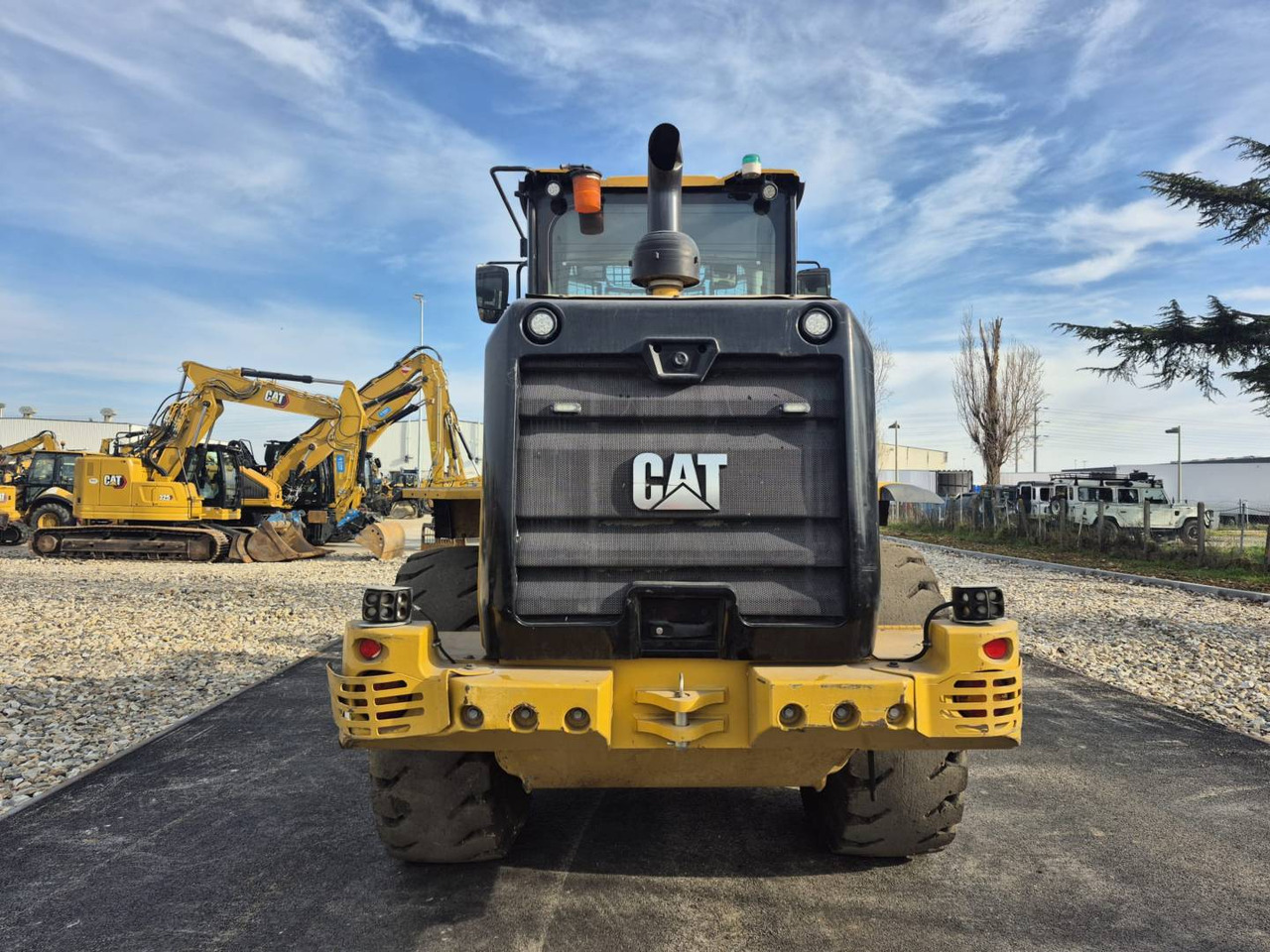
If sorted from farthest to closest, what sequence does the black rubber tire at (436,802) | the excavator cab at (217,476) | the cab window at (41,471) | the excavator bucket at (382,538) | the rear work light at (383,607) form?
the cab window at (41,471)
the excavator cab at (217,476)
the excavator bucket at (382,538)
the black rubber tire at (436,802)
the rear work light at (383,607)

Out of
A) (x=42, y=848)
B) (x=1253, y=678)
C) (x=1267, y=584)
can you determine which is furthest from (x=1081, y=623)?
(x=42, y=848)

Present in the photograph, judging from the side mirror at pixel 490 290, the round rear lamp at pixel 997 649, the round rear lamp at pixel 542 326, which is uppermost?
the side mirror at pixel 490 290

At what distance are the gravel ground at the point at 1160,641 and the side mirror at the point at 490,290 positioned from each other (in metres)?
5.23

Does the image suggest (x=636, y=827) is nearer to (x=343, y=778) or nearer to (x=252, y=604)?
(x=343, y=778)

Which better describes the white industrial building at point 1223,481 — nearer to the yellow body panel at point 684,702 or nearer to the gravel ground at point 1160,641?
the gravel ground at point 1160,641

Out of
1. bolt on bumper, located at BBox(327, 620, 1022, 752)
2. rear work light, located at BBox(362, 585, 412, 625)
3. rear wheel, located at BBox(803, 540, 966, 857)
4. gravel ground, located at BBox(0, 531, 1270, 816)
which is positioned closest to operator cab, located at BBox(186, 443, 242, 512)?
gravel ground, located at BBox(0, 531, 1270, 816)

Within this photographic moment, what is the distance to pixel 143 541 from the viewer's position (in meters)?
16.9

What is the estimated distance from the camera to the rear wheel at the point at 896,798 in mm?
3277

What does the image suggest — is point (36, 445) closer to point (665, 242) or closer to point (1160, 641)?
point (665, 242)

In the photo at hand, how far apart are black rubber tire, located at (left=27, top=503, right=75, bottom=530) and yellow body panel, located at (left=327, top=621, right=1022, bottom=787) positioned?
20162 millimetres

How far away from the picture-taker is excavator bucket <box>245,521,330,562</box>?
17094mm

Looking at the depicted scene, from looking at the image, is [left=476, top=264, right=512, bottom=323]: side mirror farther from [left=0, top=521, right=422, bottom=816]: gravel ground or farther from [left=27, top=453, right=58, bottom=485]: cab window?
[left=27, top=453, right=58, bottom=485]: cab window

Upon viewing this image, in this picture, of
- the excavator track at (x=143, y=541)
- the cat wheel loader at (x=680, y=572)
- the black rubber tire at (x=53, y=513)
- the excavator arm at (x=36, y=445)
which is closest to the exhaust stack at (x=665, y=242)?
the cat wheel loader at (x=680, y=572)

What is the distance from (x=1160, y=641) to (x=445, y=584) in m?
7.80
